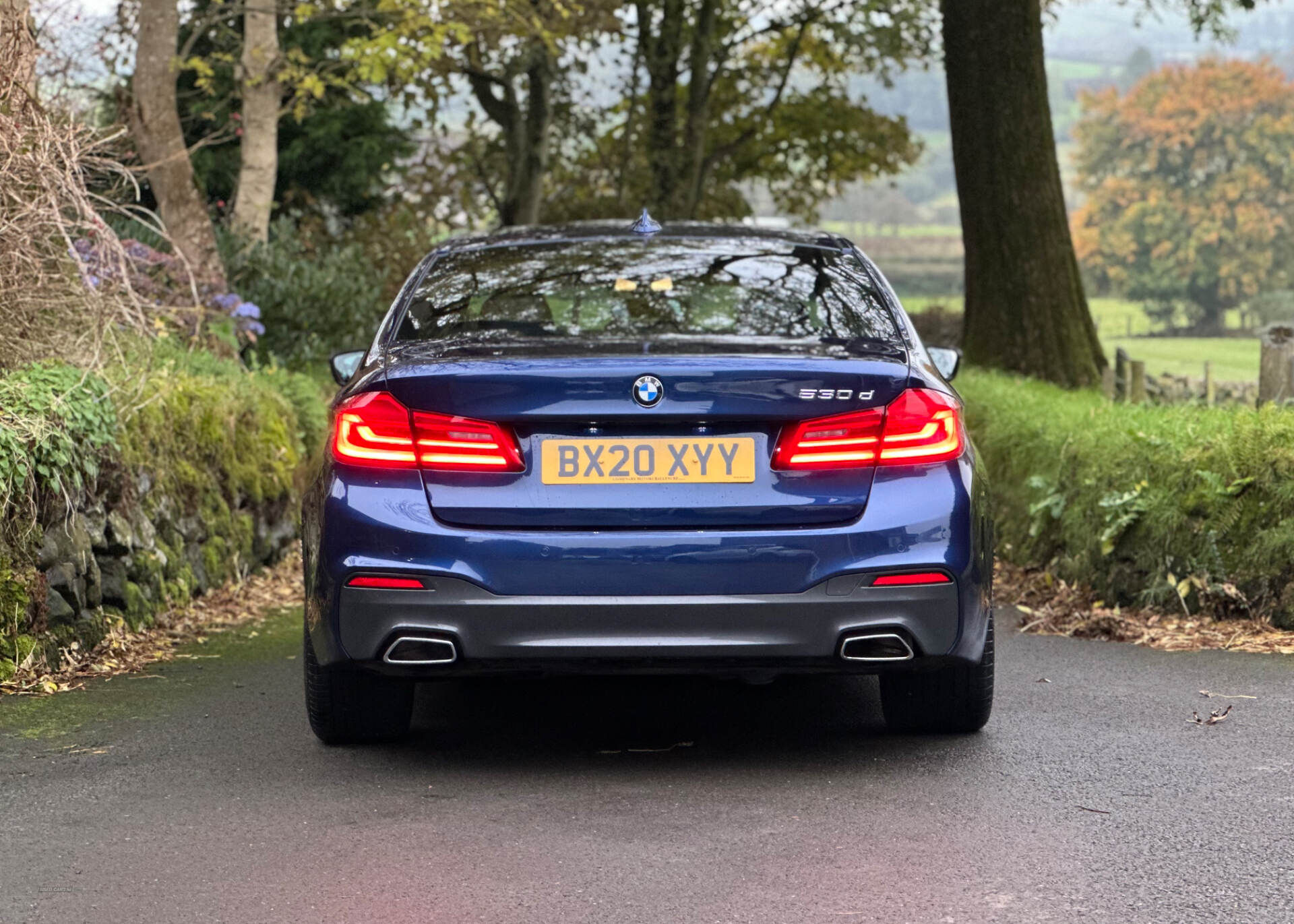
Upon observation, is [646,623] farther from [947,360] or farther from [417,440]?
[947,360]

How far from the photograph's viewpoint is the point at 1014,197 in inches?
562

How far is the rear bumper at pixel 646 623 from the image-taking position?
4691 millimetres

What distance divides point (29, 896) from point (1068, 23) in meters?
31.0

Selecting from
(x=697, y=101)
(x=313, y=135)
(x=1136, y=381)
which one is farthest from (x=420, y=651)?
(x=697, y=101)

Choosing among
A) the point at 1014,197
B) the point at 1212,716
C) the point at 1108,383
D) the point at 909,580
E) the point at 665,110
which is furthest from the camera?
the point at 665,110

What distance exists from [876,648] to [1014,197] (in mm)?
10074

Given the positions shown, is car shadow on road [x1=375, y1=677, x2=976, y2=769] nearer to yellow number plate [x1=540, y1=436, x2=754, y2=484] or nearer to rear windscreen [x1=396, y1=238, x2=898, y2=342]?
yellow number plate [x1=540, y1=436, x2=754, y2=484]

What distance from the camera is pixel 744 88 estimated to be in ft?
122

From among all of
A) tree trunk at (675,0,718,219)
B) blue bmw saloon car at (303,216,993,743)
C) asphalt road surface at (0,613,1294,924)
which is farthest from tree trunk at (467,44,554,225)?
blue bmw saloon car at (303,216,993,743)

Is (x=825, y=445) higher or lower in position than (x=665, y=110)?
lower

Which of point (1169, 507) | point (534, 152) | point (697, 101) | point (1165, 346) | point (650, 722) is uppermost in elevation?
point (697, 101)

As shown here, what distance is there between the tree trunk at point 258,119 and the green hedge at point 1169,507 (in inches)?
326

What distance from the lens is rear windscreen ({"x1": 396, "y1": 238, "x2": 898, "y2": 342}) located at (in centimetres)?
545

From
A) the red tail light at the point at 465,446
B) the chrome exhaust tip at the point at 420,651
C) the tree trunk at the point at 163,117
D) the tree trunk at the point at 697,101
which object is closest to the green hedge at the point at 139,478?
the chrome exhaust tip at the point at 420,651
